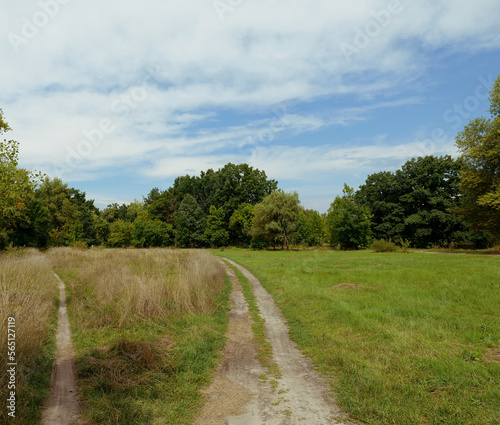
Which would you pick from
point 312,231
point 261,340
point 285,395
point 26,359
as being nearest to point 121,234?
point 312,231

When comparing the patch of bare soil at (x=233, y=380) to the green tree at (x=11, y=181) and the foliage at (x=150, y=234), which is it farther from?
the foliage at (x=150, y=234)

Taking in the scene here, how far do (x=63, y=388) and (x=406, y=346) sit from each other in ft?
25.1

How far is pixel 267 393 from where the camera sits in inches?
221

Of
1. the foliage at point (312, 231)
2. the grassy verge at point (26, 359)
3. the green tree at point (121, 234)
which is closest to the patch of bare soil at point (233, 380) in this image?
the grassy verge at point (26, 359)

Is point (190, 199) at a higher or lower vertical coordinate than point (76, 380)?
higher

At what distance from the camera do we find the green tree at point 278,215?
180 feet

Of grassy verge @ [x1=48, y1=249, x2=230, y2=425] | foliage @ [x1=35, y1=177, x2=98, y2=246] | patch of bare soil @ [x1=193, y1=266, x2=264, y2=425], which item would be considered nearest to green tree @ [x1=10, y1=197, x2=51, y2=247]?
foliage @ [x1=35, y1=177, x2=98, y2=246]

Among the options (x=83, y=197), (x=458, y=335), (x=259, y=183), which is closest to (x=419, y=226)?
(x=259, y=183)

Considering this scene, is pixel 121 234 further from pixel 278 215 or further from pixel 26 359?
pixel 26 359

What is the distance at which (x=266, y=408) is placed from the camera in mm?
5059

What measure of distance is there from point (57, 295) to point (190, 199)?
62.0 m

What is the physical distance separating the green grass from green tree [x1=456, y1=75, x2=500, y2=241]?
84.5 ft

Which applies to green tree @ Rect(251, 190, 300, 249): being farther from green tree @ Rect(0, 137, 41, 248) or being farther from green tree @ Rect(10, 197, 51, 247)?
green tree @ Rect(0, 137, 41, 248)

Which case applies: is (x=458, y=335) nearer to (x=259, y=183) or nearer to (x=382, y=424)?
(x=382, y=424)
